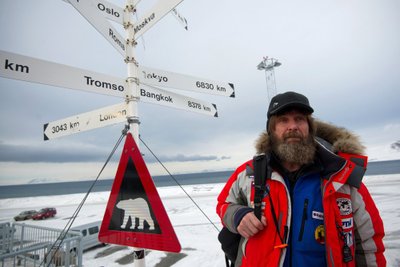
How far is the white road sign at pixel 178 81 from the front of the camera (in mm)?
2340

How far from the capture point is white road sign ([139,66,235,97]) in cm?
234

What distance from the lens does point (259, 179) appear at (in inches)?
67.8

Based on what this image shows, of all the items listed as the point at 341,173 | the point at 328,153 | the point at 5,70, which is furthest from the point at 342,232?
the point at 5,70

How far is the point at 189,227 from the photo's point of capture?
421 inches

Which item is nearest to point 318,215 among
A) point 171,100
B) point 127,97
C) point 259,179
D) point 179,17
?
point 259,179

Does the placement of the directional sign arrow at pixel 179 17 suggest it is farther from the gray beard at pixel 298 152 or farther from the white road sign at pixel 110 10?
the gray beard at pixel 298 152

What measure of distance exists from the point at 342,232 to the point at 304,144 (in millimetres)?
737

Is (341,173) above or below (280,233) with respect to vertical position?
above

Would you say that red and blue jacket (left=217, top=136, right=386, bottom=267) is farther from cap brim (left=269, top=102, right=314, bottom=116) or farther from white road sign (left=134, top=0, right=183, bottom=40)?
white road sign (left=134, top=0, right=183, bottom=40)

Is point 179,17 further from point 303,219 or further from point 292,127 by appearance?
point 303,219

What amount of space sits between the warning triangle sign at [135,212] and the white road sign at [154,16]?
1.27m

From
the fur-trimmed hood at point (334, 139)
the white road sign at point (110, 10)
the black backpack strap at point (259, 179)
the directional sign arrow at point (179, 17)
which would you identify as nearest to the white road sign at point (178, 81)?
the white road sign at point (110, 10)

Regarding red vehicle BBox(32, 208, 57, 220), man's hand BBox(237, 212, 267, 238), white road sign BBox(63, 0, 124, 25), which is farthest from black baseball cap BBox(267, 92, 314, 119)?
red vehicle BBox(32, 208, 57, 220)

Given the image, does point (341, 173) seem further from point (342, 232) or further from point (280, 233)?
point (280, 233)
